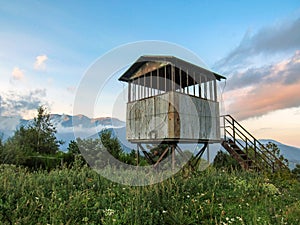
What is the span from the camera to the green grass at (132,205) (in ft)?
13.6

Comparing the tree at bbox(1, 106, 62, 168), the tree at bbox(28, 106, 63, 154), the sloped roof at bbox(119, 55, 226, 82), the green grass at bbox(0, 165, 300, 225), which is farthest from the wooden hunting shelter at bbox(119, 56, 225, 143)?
the tree at bbox(28, 106, 63, 154)

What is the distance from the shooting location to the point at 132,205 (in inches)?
164

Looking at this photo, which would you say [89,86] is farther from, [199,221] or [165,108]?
[199,221]

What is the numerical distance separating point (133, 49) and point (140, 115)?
3.24m

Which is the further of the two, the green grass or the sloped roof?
the sloped roof

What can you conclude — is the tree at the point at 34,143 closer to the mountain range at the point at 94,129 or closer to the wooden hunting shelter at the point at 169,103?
the mountain range at the point at 94,129

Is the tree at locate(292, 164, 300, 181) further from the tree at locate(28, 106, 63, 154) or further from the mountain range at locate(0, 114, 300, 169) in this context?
the tree at locate(28, 106, 63, 154)

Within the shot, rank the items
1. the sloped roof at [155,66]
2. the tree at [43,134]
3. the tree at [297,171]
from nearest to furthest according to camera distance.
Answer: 1. the sloped roof at [155,66]
2. the tree at [297,171]
3. the tree at [43,134]

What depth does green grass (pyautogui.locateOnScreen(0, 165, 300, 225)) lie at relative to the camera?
164 inches

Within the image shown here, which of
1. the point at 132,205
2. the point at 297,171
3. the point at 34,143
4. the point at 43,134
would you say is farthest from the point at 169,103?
the point at 43,134

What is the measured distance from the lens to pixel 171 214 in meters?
4.27

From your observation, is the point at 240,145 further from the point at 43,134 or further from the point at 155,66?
the point at 43,134

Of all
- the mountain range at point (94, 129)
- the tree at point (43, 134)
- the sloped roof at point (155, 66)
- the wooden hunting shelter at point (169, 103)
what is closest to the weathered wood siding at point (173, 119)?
the wooden hunting shelter at point (169, 103)

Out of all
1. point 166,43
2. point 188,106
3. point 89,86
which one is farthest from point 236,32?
point 89,86
